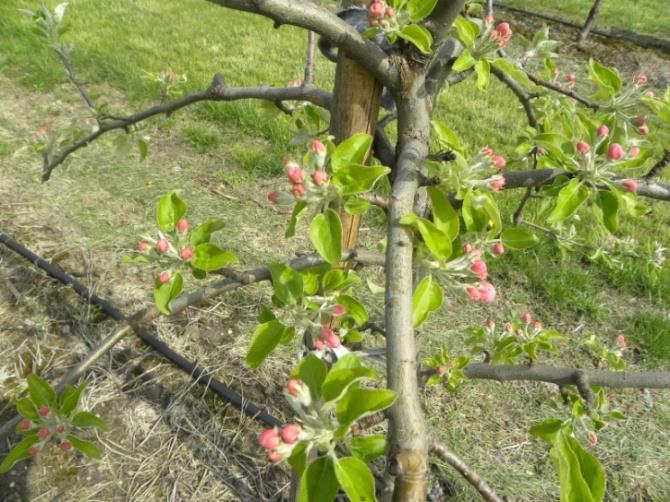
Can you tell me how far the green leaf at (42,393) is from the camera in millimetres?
1004

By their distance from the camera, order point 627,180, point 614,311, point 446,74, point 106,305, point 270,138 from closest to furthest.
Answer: point 627,180, point 446,74, point 106,305, point 614,311, point 270,138

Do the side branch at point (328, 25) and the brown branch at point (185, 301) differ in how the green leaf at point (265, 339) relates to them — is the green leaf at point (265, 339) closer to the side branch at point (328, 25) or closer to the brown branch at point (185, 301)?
the brown branch at point (185, 301)

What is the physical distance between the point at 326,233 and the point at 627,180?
521 millimetres

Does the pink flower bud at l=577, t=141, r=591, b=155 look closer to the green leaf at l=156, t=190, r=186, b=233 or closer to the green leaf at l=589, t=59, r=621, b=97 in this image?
the green leaf at l=589, t=59, r=621, b=97

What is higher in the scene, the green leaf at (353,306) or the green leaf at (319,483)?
the green leaf at (319,483)

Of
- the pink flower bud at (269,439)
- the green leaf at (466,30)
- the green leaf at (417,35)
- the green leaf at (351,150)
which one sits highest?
the green leaf at (466,30)

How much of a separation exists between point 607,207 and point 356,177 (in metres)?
0.46

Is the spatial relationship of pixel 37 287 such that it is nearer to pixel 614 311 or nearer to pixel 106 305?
pixel 106 305

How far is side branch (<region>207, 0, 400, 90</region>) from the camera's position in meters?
0.76

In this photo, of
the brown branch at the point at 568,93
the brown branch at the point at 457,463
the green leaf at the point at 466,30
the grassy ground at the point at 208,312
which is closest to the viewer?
the brown branch at the point at 457,463

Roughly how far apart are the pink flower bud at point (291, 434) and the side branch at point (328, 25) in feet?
1.85

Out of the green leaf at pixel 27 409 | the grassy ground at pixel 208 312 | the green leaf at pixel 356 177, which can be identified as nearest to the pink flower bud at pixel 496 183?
the green leaf at pixel 356 177

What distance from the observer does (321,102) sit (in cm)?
119

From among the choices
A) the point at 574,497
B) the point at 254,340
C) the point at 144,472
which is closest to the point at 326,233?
the point at 254,340
